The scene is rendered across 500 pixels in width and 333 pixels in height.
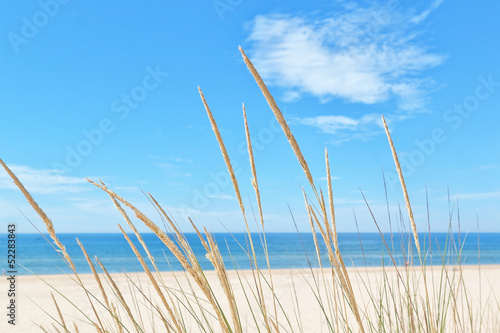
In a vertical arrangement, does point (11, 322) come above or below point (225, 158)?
below

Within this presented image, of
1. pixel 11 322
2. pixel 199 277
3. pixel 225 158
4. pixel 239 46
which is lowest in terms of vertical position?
pixel 11 322

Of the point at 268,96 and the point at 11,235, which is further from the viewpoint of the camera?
the point at 11,235

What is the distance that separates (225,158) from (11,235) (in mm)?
3636

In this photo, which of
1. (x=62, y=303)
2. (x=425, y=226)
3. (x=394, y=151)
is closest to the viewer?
(x=394, y=151)

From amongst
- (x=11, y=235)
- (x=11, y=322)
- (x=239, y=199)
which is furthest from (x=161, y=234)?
(x=11, y=322)

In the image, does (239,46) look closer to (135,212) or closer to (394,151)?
(135,212)

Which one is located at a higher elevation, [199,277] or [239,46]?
[239,46]

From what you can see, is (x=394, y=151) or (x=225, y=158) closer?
(x=225, y=158)

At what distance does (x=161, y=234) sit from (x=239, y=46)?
A: 372mm

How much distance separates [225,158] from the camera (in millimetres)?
889

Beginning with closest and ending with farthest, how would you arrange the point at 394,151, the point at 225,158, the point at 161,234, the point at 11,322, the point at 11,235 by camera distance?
the point at 161,234
the point at 225,158
the point at 394,151
the point at 11,235
the point at 11,322

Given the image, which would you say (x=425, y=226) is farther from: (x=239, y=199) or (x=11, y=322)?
(x=11, y=322)

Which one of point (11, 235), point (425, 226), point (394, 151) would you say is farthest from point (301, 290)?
point (394, 151)

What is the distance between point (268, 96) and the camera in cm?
79
